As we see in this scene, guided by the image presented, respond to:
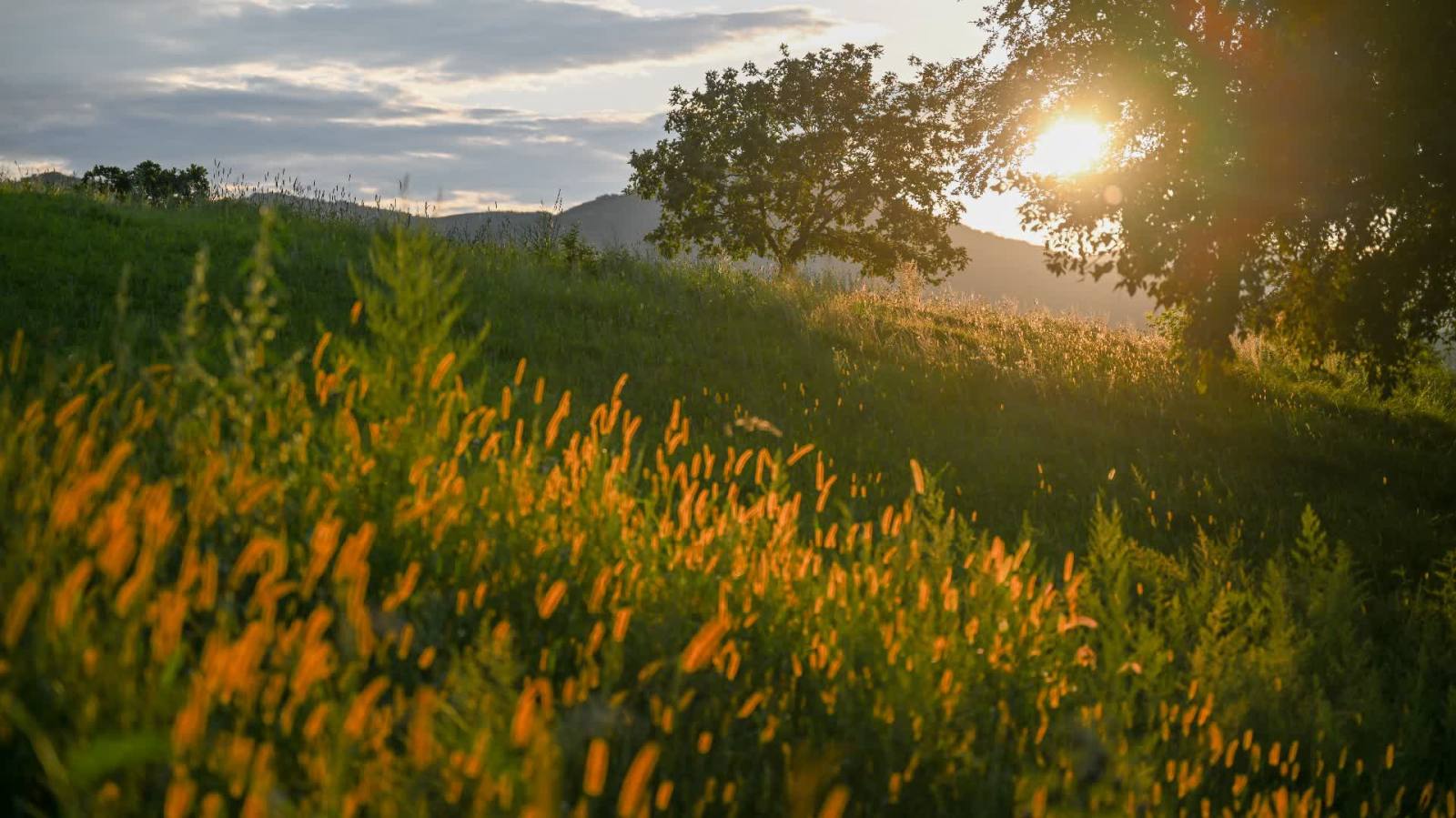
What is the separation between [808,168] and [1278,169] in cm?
1974

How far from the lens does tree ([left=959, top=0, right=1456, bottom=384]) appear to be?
38.8 feet

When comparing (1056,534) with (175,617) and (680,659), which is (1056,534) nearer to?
(680,659)

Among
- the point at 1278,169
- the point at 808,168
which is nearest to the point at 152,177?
the point at 808,168

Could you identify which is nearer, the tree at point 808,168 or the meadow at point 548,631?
the meadow at point 548,631

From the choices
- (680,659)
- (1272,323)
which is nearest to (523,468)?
(680,659)

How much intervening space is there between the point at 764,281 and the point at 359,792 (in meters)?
16.0

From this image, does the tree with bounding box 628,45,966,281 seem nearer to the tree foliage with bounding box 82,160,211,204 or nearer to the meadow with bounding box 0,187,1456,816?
the tree foliage with bounding box 82,160,211,204

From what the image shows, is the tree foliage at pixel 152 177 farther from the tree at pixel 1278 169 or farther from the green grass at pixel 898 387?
the tree at pixel 1278 169

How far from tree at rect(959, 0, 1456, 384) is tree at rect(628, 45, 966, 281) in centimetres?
1661

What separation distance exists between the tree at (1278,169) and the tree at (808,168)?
654 inches

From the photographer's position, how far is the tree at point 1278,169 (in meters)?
11.8

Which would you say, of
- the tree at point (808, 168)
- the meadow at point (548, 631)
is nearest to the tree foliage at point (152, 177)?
the tree at point (808, 168)

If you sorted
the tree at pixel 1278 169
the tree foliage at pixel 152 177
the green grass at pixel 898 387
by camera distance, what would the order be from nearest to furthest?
the green grass at pixel 898 387
the tree at pixel 1278 169
the tree foliage at pixel 152 177

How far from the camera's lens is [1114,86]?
14172 mm
